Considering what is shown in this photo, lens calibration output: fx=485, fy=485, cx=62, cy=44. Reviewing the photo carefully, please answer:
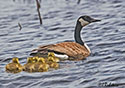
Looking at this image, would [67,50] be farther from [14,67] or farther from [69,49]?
[14,67]

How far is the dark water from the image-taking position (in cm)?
1095

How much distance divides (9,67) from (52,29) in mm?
5750

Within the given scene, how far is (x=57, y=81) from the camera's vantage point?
35.7 ft

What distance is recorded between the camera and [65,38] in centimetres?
1589

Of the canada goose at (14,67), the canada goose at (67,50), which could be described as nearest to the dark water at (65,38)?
the canada goose at (14,67)

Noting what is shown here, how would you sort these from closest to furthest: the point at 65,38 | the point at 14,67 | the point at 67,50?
the point at 14,67, the point at 67,50, the point at 65,38

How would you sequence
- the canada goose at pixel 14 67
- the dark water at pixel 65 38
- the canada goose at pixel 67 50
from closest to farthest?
the dark water at pixel 65 38
the canada goose at pixel 14 67
the canada goose at pixel 67 50

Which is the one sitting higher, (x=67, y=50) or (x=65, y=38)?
(x=67, y=50)

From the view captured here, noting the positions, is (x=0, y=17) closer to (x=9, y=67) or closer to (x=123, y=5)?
(x=123, y=5)

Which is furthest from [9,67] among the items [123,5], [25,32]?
[123,5]

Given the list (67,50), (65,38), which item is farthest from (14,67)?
(65,38)

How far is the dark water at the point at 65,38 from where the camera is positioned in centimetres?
1095

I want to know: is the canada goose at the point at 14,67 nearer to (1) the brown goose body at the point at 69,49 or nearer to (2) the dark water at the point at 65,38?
(2) the dark water at the point at 65,38

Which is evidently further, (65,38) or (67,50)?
(65,38)
